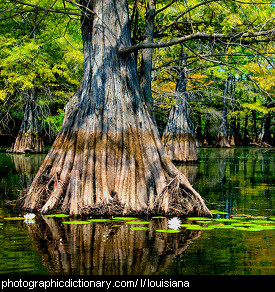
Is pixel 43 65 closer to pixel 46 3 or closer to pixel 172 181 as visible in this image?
pixel 46 3

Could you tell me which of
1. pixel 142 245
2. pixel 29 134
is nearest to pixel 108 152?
pixel 142 245

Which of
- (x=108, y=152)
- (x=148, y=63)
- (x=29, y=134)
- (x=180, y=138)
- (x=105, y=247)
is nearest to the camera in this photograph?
(x=105, y=247)

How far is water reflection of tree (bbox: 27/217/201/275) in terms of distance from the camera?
11.3ft

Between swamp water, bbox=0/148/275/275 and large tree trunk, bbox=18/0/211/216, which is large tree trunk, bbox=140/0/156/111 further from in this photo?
swamp water, bbox=0/148/275/275

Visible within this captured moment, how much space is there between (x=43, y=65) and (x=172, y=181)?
17.0m

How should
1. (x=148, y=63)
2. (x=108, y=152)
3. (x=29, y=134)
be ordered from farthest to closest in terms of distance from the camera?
(x=29, y=134)
(x=148, y=63)
(x=108, y=152)

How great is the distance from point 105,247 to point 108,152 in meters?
2.38

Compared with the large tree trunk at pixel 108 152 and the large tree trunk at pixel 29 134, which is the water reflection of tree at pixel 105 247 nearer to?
the large tree trunk at pixel 108 152

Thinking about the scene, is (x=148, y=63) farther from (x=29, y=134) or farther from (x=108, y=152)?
(x=29, y=134)

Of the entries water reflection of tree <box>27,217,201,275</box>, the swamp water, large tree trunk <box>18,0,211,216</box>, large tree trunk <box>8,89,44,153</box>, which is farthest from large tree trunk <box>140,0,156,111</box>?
large tree trunk <box>8,89,44,153</box>

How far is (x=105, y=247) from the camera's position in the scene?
13.7ft

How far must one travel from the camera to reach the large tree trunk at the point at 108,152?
6.11 meters
